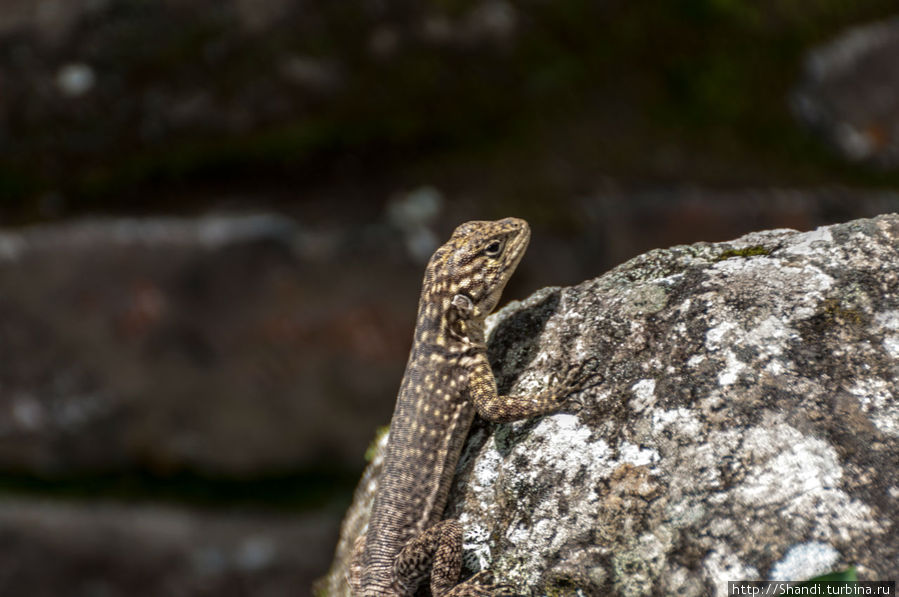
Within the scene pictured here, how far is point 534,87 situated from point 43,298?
5919mm

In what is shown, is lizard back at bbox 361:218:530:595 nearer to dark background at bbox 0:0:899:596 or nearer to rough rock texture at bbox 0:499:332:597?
dark background at bbox 0:0:899:596

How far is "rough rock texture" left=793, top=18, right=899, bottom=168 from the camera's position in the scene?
784 centimetres

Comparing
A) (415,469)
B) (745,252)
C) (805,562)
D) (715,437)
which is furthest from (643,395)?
(415,469)

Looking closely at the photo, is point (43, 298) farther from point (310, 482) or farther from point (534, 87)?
point (534, 87)

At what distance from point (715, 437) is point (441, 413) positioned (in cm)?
180

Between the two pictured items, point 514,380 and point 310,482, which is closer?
point 514,380

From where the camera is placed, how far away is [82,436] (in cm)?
773

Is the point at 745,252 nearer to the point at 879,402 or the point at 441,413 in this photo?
the point at 879,402

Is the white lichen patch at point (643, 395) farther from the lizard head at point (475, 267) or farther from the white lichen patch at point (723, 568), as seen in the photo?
the lizard head at point (475, 267)

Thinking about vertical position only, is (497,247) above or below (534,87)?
below

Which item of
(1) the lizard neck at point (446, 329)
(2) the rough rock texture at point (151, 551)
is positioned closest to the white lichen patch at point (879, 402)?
(1) the lizard neck at point (446, 329)

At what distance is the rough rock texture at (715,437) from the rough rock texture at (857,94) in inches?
199

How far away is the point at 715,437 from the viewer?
3006 mm

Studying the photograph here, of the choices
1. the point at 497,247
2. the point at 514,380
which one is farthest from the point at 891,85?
the point at 514,380
